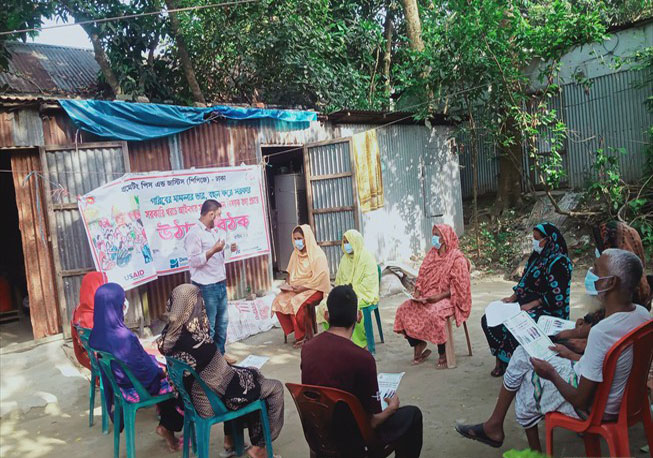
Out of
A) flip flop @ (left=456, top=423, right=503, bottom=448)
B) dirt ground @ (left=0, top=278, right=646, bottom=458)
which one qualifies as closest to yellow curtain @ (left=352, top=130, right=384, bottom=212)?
dirt ground @ (left=0, top=278, right=646, bottom=458)

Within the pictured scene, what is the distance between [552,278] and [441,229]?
3.96 ft

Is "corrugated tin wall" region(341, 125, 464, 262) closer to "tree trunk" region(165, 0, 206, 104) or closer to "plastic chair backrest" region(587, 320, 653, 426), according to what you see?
"tree trunk" region(165, 0, 206, 104)

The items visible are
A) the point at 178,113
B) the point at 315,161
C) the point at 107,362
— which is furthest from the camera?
the point at 315,161

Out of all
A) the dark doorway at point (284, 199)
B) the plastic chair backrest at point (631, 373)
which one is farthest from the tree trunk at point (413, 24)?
the plastic chair backrest at point (631, 373)

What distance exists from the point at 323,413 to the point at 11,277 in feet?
26.0

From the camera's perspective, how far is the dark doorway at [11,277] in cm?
745

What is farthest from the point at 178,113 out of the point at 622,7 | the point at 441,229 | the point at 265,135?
the point at 622,7

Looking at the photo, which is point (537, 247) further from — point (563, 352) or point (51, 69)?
point (51, 69)

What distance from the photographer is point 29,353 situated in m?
5.76

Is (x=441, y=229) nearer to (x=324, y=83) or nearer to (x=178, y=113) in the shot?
(x=178, y=113)

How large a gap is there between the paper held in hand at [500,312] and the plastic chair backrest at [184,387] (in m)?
1.90

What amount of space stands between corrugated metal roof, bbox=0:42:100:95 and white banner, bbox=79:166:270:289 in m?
6.75

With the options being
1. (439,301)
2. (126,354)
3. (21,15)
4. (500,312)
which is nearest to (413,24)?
(21,15)

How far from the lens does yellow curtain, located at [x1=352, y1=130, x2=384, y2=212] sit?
857cm
